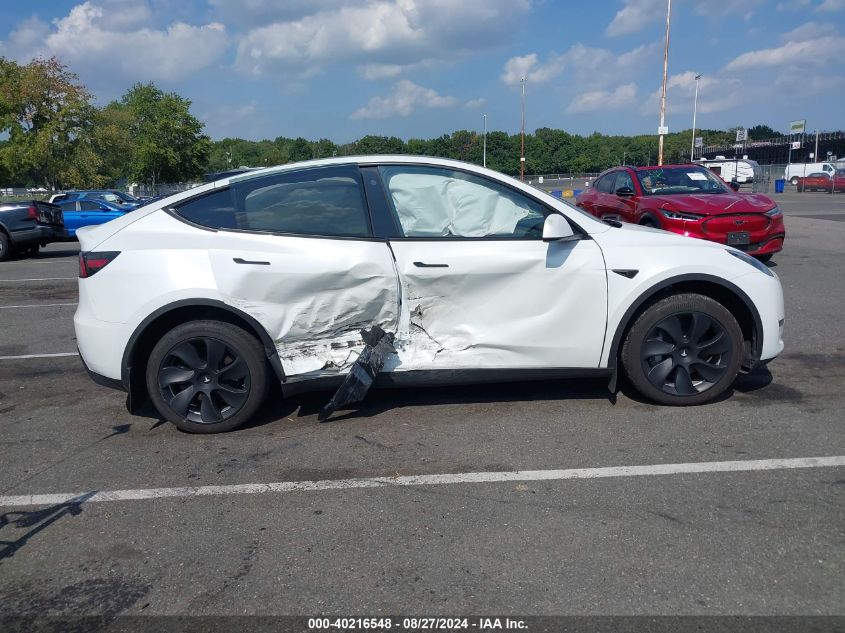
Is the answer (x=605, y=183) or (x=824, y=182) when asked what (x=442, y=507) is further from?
(x=824, y=182)

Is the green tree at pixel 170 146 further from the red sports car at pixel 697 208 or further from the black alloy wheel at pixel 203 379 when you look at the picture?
the black alloy wheel at pixel 203 379

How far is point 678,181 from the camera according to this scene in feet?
37.3

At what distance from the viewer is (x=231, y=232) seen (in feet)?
15.0

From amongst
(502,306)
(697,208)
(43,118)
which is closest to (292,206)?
(502,306)

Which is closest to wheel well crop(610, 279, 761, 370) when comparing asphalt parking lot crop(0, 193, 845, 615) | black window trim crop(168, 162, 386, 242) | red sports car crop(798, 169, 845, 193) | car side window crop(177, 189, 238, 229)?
asphalt parking lot crop(0, 193, 845, 615)

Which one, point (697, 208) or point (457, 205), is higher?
point (457, 205)

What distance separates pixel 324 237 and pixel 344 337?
2.19 feet

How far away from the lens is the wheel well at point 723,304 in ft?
15.4

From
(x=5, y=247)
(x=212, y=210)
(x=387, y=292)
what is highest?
(x=212, y=210)

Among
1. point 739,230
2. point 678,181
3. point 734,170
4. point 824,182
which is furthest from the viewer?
point 734,170

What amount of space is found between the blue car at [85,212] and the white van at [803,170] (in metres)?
46.5

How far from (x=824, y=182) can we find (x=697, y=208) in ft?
129

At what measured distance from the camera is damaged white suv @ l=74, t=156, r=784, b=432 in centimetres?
448

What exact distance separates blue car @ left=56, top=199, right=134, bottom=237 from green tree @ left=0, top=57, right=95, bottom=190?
15968 millimetres
